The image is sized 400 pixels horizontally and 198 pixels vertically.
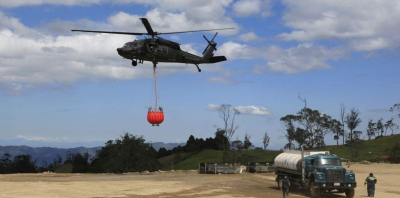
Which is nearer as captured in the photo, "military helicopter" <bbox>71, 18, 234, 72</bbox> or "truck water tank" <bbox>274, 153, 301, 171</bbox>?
"military helicopter" <bbox>71, 18, 234, 72</bbox>

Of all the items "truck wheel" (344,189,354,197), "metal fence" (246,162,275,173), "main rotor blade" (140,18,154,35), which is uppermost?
"main rotor blade" (140,18,154,35)

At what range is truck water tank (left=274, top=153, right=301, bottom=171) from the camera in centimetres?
3193

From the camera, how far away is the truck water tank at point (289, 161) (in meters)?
31.9

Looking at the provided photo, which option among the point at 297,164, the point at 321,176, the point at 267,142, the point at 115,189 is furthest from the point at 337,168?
the point at 267,142

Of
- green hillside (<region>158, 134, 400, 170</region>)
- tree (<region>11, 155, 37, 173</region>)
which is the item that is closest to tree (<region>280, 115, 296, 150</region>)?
green hillside (<region>158, 134, 400, 170</region>)

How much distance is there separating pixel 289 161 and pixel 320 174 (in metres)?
4.97

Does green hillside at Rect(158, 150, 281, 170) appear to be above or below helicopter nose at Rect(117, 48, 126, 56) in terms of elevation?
below

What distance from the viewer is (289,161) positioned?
3359 centimetres

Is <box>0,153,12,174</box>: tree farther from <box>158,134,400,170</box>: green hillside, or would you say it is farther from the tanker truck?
the tanker truck

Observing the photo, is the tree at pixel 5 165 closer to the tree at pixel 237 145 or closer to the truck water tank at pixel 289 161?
the tree at pixel 237 145

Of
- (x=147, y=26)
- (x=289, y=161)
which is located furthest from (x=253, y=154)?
(x=147, y=26)

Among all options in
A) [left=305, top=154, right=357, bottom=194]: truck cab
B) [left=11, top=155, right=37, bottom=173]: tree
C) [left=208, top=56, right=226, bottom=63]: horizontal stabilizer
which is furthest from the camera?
[left=11, top=155, right=37, bottom=173]: tree

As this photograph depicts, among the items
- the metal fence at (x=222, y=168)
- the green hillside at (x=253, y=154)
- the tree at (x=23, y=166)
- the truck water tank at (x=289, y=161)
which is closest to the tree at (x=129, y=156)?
the green hillside at (x=253, y=154)

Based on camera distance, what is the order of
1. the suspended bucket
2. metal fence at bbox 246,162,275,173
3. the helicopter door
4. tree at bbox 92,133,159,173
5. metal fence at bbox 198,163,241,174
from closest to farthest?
the suspended bucket < the helicopter door < metal fence at bbox 198,163,241,174 < metal fence at bbox 246,162,275,173 < tree at bbox 92,133,159,173
